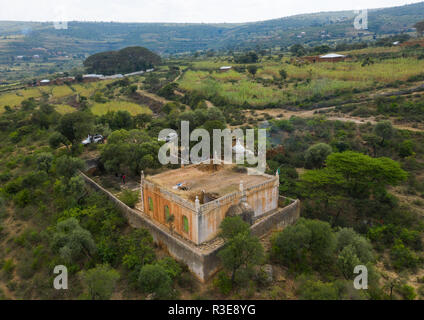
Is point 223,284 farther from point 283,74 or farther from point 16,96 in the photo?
point 16,96

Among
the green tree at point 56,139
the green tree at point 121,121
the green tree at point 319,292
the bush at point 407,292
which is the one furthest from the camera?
the green tree at point 121,121

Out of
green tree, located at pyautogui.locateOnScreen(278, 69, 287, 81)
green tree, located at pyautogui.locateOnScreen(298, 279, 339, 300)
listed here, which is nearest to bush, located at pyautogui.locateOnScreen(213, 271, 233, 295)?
green tree, located at pyautogui.locateOnScreen(298, 279, 339, 300)

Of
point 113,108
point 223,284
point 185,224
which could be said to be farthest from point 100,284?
point 113,108

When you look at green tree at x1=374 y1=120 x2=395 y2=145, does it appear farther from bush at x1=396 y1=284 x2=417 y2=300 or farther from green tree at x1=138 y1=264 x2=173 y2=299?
green tree at x1=138 y1=264 x2=173 y2=299

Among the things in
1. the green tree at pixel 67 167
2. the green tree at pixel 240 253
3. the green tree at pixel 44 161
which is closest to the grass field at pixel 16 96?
the green tree at pixel 44 161

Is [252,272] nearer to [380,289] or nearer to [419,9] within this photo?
[380,289]

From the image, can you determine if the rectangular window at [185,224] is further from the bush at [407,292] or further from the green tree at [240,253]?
the bush at [407,292]
